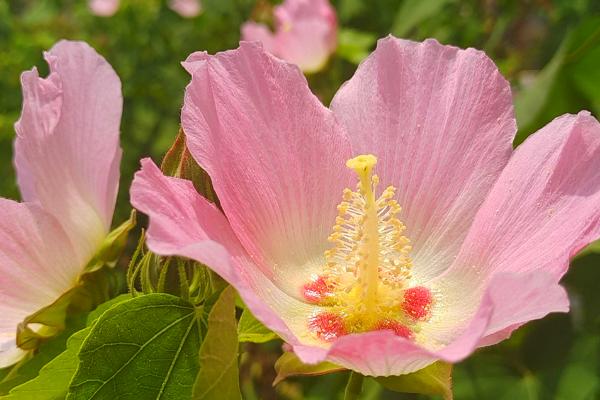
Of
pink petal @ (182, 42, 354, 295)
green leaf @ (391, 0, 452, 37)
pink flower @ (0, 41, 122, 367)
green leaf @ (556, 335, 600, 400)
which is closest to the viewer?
pink petal @ (182, 42, 354, 295)

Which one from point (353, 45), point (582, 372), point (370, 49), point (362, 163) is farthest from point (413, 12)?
point (362, 163)

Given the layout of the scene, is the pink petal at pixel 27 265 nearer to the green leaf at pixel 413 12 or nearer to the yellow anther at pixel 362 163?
the yellow anther at pixel 362 163

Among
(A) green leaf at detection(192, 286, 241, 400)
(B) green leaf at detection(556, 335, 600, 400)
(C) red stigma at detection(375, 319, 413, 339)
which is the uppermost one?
(A) green leaf at detection(192, 286, 241, 400)

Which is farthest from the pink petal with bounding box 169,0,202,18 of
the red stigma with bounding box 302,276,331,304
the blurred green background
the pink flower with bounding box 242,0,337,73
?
the red stigma with bounding box 302,276,331,304

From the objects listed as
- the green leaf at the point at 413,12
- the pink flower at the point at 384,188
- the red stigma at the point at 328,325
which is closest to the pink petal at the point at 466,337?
the pink flower at the point at 384,188

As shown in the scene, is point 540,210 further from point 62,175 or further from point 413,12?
point 413,12

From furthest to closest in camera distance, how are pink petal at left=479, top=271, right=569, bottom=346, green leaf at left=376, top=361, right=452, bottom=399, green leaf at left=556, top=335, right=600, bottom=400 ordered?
green leaf at left=556, top=335, right=600, bottom=400, green leaf at left=376, top=361, right=452, bottom=399, pink petal at left=479, top=271, right=569, bottom=346

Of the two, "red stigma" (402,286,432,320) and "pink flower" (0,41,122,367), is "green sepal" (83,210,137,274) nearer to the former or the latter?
"pink flower" (0,41,122,367)
